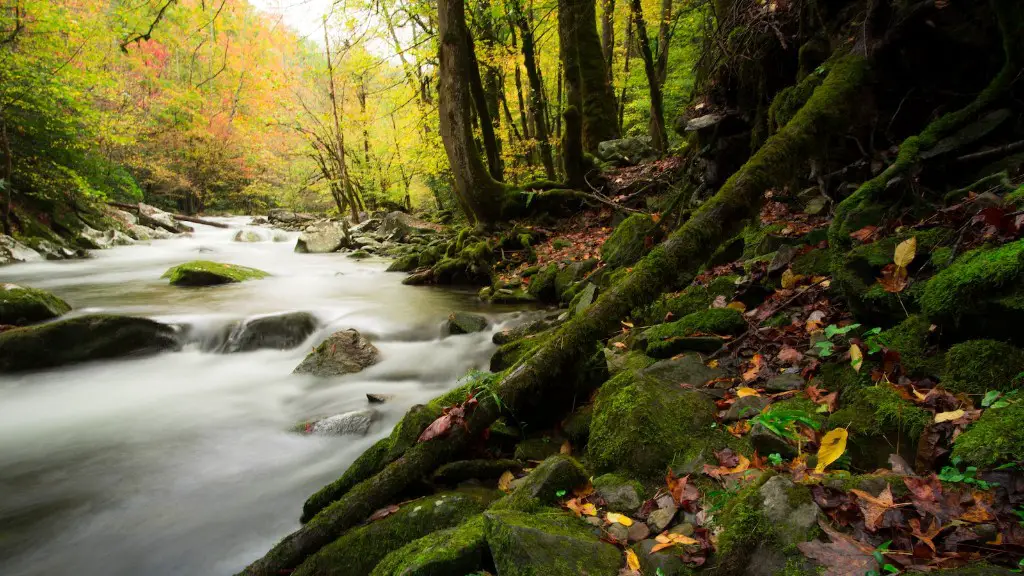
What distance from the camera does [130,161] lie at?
83.7 ft

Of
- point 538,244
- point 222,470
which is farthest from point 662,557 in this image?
point 538,244

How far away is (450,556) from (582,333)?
5.06 feet

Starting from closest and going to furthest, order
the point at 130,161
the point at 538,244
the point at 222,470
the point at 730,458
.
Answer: the point at 730,458, the point at 222,470, the point at 538,244, the point at 130,161

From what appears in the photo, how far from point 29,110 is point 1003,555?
20503mm

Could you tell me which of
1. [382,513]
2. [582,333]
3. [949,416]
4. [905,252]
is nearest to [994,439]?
[949,416]

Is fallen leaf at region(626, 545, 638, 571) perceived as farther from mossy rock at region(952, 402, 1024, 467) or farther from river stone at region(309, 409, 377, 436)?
river stone at region(309, 409, 377, 436)

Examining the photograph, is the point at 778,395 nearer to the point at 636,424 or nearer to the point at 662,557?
the point at 636,424

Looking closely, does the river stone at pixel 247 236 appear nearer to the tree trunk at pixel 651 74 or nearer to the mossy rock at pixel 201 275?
the mossy rock at pixel 201 275

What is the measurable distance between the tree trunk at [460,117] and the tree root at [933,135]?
742cm

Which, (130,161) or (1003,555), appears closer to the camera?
(1003,555)

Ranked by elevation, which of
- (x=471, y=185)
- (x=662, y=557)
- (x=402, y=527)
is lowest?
(x=402, y=527)

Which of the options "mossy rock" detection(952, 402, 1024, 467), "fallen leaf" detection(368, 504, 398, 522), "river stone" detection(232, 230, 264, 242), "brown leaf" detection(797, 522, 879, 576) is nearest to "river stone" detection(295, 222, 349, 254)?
"river stone" detection(232, 230, 264, 242)

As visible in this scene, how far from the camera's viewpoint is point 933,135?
3496 mm

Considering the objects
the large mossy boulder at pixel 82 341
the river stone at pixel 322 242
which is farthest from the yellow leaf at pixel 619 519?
the river stone at pixel 322 242
